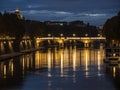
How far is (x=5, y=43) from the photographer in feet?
346

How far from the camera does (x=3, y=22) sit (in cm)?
10250

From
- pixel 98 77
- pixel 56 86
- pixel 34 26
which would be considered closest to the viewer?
pixel 56 86

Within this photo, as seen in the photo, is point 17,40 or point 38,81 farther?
point 17,40

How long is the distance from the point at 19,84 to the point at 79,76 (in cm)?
866

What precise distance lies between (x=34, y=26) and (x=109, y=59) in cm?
10564

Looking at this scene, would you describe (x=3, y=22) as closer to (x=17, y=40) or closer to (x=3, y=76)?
(x=17, y=40)

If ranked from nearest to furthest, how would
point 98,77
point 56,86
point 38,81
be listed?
1. point 56,86
2. point 38,81
3. point 98,77

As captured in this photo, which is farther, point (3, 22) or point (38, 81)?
point (3, 22)

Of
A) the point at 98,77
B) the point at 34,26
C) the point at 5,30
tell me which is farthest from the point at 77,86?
the point at 34,26

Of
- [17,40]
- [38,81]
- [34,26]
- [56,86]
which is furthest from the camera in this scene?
[34,26]

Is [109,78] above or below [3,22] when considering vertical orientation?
below

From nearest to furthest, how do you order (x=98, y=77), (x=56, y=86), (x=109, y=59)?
(x=56, y=86)
(x=98, y=77)
(x=109, y=59)

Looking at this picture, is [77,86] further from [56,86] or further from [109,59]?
[109,59]

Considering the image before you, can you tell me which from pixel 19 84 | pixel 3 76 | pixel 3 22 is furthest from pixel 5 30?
pixel 19 84
